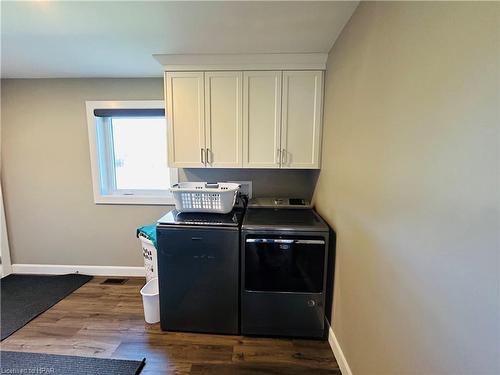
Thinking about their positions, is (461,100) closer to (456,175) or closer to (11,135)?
(456,175)

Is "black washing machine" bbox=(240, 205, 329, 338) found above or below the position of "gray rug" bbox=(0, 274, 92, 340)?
above

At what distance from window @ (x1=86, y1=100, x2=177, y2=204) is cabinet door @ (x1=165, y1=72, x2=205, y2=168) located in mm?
498

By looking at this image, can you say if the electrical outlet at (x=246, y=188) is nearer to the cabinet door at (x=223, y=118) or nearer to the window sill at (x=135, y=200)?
the cabinet door at (x=223, y=118)

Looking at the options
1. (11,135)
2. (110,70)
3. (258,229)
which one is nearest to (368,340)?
(258,229)

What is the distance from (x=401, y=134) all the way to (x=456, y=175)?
0.32 meters

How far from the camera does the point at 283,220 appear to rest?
1936 millimetres

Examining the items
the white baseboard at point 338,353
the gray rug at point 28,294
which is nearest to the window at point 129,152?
the gray rug at point 28,294

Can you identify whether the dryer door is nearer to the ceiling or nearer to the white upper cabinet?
the white upper cabinet

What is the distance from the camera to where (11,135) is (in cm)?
268

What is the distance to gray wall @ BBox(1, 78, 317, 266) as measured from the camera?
259 cm

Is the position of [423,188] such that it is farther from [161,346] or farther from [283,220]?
[161,346]

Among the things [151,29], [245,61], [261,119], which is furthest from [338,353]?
[151,29]

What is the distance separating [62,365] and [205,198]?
4.79 ft

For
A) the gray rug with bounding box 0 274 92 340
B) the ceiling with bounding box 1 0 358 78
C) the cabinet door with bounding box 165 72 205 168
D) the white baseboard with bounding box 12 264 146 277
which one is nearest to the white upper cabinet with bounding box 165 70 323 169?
the cabinet door with bounding box 165 72 205 168
